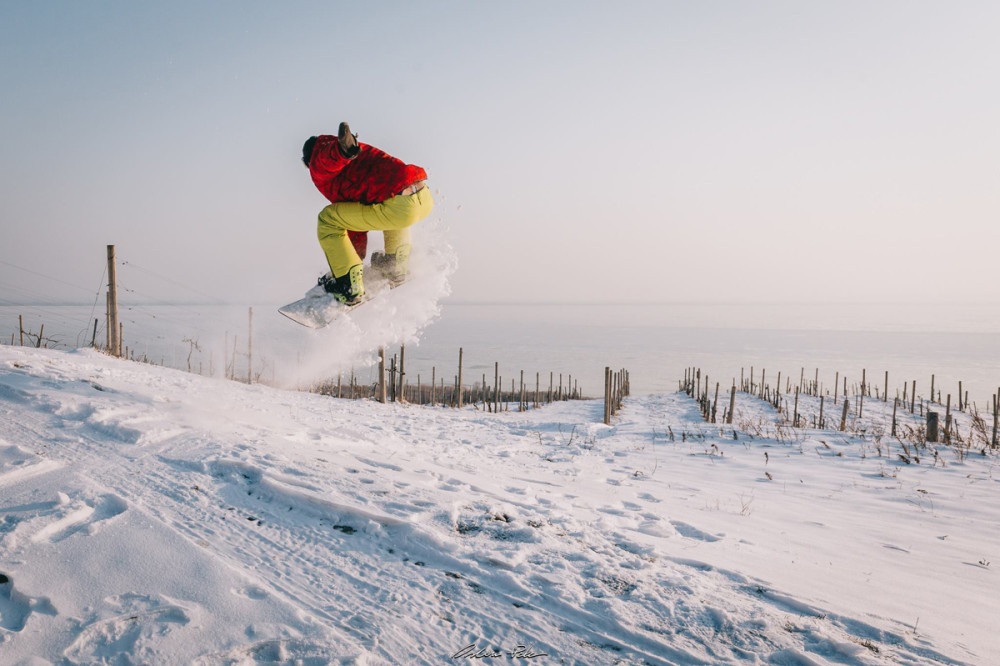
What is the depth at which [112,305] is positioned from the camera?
12.3 metres

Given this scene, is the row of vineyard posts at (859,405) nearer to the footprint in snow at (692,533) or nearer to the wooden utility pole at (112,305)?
the footprint in snow at (692,533)

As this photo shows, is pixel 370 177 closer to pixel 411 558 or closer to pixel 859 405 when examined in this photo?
pixel 411 558

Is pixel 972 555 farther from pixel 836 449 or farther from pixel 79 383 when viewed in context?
pixel 79 383

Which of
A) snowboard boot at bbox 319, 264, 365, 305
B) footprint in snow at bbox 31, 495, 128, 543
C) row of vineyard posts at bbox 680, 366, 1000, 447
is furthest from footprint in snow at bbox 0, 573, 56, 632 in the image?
row of vineyard posts at bbox 680, 366, 1000, 447

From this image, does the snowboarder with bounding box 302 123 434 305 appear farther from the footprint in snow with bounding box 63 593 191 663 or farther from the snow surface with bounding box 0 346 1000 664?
the footprint in snow with bounding box 63 593 191 663

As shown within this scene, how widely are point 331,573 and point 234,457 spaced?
159 centimetres

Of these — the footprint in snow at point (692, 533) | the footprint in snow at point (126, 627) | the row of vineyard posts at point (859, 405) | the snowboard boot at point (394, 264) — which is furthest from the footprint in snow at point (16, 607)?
the row of vineyard posts at point (859, 405)

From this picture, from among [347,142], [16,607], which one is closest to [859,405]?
[347,142]

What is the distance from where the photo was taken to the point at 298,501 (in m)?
2.57

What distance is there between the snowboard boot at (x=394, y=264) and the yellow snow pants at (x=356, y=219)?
0.67ft

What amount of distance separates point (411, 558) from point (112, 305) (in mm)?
14178

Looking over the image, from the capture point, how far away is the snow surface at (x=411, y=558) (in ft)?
5.00

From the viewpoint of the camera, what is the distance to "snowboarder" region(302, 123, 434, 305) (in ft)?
9.38

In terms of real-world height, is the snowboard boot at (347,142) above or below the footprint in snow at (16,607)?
above
